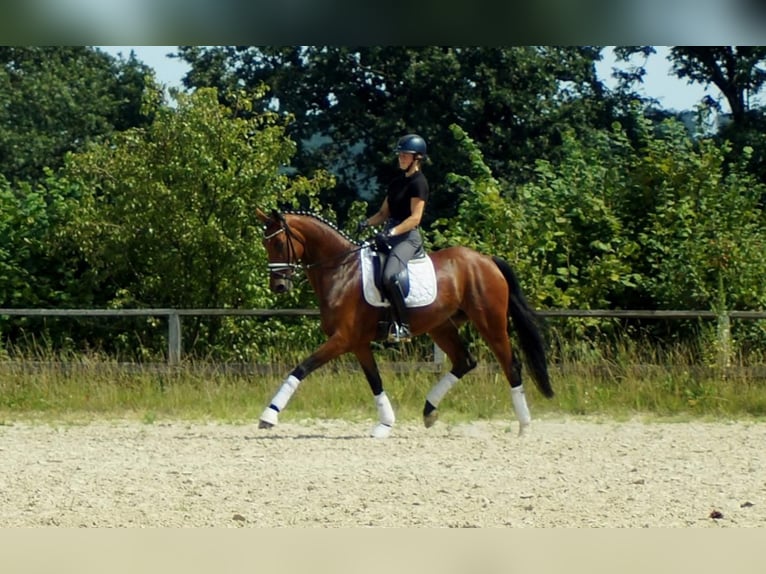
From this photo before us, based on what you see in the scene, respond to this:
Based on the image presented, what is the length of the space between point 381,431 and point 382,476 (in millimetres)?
2461

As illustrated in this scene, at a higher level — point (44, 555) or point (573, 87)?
point (573, 87)

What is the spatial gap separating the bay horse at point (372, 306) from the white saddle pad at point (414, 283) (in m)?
0.06

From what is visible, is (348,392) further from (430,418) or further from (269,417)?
(269,417)

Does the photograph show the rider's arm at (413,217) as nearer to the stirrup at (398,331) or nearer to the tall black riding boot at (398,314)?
the tall black riding boot at (398,314)

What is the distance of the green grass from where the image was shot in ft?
A: 42.0

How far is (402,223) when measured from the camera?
10.7 metres

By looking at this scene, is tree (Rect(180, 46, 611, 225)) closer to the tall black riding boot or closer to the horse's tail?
the horse's tail

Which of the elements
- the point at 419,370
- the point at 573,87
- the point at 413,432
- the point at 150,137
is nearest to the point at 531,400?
the point at 419,370

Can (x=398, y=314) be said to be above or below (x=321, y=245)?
below

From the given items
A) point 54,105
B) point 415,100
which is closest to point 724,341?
point 415,100

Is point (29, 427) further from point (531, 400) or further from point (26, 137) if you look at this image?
point (26, 137)

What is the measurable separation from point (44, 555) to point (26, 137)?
29.0 meters

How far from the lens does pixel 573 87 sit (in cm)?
3000

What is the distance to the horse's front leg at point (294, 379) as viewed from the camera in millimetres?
10734
